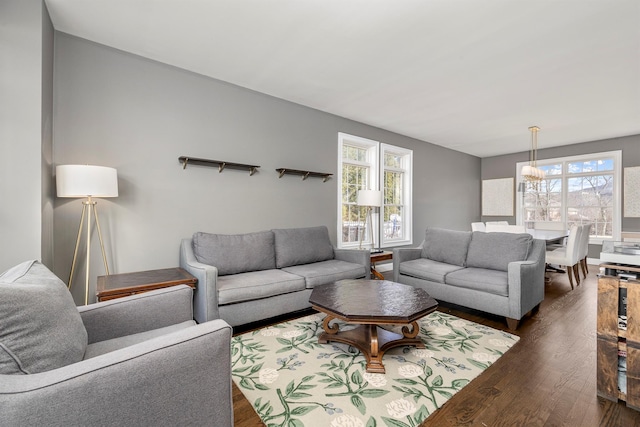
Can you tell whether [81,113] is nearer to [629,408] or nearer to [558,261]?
[629,408]

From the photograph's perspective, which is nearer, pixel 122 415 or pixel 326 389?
pixel 122 415

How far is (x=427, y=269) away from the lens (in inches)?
139

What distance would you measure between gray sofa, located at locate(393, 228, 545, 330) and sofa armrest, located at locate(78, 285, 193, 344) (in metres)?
2.71

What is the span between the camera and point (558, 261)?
4.31 meters

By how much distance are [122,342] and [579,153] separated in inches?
331

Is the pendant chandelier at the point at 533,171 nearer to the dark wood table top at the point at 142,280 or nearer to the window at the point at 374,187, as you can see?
the window at the point at 374,187

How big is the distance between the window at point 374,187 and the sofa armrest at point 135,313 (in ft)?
10.1

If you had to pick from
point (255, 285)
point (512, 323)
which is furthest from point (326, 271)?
point (512, 323)

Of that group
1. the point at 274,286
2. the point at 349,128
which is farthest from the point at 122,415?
the point at 349,128

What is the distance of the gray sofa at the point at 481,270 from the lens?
9.18ft

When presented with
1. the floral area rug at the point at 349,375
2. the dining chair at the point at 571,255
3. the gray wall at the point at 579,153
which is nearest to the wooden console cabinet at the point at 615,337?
the floral area rug at the point at 349,375

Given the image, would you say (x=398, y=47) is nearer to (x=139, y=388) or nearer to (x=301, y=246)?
(x=301, y=246)

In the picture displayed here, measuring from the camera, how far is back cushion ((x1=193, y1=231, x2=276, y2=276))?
3.02 metres

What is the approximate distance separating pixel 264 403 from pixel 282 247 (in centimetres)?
196
